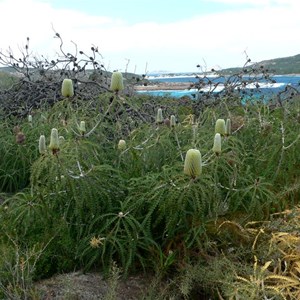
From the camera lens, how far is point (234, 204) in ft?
11.1

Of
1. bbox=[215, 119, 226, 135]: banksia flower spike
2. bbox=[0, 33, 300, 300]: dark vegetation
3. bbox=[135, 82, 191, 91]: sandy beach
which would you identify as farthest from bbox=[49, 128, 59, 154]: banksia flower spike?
bbox=[135, 82, 191, 91]: sandy beach

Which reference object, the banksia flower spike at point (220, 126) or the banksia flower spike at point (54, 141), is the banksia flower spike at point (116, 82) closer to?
the banksia flower spike at point (54, 141)

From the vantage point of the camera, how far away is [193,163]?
2.61 m

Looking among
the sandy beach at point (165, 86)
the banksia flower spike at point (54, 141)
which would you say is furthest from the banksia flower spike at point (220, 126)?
the sandy beach at point (165, 86)

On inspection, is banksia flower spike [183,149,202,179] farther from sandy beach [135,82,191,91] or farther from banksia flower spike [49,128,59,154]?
sandy beach [135,82,191,91]

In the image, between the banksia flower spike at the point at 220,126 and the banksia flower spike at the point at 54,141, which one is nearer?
the banksia flower spike at the point at 54,141

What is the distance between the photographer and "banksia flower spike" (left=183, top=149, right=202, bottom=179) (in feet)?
8.52

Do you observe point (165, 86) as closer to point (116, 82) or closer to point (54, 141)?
point (116, 82)

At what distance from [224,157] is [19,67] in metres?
5.50

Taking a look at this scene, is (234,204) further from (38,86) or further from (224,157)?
(38,86)

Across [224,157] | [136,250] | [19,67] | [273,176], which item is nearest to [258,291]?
[136,250]

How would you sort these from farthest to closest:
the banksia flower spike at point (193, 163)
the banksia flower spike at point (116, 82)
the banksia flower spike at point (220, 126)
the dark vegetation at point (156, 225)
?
the banksia flower spike at point (220, 126), the banksia flower spike at point (116, 82), the dark vegetation at point (156, 225), the banksia flower spike at point (193, 163)

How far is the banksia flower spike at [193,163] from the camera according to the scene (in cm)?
260

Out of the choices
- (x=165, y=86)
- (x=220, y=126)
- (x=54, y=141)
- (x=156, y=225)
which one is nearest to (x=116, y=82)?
(x=54, y=141)
